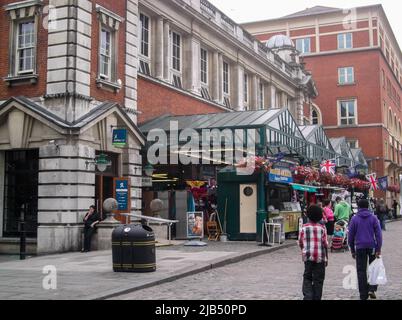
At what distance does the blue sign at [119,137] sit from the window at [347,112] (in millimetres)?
43857

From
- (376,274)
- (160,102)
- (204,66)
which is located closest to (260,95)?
(204,66)

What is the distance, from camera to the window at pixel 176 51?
28.9 meters

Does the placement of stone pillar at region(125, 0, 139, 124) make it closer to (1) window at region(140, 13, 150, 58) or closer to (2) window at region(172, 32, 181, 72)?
(1) window at region(140, 13, 150, 58)

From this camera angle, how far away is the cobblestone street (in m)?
10.2

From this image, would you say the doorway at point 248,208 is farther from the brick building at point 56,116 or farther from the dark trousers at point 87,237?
the dark trousers at point 87,237

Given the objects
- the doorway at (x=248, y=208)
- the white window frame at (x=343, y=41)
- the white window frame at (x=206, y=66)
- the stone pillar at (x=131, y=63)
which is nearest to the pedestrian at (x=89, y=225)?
the stone pillar at (x=131, y=63)

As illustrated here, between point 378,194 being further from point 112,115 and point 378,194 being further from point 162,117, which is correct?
point 112,115

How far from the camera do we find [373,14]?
195 feet

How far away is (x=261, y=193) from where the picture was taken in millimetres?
21141

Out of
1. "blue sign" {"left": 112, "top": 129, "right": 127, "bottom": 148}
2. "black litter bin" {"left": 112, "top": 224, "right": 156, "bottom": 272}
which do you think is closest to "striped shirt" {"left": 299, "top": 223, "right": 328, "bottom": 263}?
"black litter bin" {"left": 112, "top": 224, "right": 156, "bottom": 272}

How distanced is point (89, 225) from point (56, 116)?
12.3 feet

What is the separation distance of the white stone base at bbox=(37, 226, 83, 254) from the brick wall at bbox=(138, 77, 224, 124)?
281 inches

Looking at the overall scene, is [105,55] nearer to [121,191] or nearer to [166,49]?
[121,191]
